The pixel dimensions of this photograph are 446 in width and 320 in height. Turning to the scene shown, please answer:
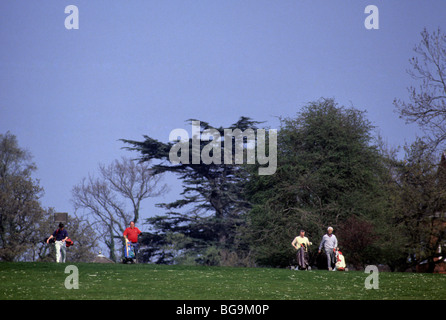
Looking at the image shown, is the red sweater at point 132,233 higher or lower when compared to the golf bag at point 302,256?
higher

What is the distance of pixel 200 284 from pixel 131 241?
379 inches

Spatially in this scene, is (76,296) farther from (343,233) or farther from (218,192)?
(218,192)

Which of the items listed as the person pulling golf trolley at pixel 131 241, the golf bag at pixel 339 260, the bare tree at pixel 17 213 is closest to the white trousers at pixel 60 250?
the person pulling golf trolley at pixel 131 241

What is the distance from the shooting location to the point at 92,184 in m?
72.9

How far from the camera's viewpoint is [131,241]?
30516mm

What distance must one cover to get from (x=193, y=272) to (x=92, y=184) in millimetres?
49015

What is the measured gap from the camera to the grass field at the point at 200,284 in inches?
736

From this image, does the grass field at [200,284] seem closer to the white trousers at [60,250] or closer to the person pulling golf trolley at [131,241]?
the person pulling golf trolley at [131,241]


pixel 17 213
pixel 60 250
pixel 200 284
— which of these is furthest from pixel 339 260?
pixel 17 213

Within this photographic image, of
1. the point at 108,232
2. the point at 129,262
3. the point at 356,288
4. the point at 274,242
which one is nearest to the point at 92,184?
the point at 108,232

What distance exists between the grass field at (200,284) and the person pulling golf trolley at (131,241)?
2815 mm

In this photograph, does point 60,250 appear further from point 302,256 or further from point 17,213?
point 17,213

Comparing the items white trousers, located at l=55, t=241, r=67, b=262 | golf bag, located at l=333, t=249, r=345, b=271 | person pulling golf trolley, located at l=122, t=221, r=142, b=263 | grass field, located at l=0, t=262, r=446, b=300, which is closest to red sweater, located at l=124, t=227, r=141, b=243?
person pulling golf trolley, located at l=122, t=221, r=142, b=263

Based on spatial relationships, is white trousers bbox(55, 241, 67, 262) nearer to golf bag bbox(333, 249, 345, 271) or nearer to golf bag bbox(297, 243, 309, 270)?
golf bag bbox(297, 243, 309, 270)
